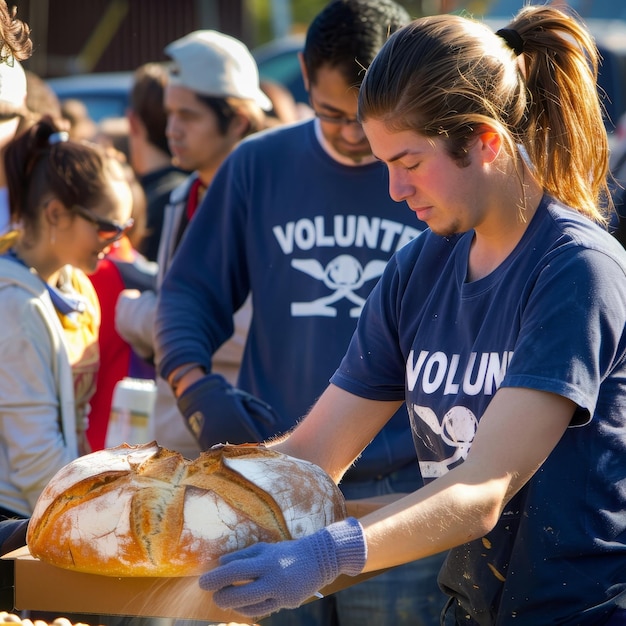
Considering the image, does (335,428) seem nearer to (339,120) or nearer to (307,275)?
(307,275)

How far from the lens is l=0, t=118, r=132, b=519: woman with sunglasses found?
9.87 ft

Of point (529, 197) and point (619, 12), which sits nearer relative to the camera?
point (529, 197)

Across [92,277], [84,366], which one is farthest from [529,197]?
[92,277]

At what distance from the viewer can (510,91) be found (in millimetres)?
1903

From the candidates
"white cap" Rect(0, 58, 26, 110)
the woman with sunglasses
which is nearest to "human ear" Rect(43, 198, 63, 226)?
the woman with sunglasses

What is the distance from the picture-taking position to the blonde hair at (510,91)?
72.7 inches

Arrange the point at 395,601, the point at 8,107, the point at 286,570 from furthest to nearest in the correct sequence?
the point at 8,107
the point at 395,601
the point at 286,570

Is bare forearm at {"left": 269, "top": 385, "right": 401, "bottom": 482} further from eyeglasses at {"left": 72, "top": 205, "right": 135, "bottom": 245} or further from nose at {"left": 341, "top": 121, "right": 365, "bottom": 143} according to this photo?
eyeglasses at {"left": 72, "top": 205, "right": 135, "bottom": 245}

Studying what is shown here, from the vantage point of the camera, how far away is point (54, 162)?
3.46 metres

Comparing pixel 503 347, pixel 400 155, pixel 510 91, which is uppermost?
pixel 510 91

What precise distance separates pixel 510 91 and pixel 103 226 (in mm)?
1913

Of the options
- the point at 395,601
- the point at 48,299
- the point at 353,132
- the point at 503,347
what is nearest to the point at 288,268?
the point at 353,132

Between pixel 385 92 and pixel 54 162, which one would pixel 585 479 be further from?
pixel 54 162

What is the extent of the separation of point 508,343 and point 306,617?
50.8 inches
